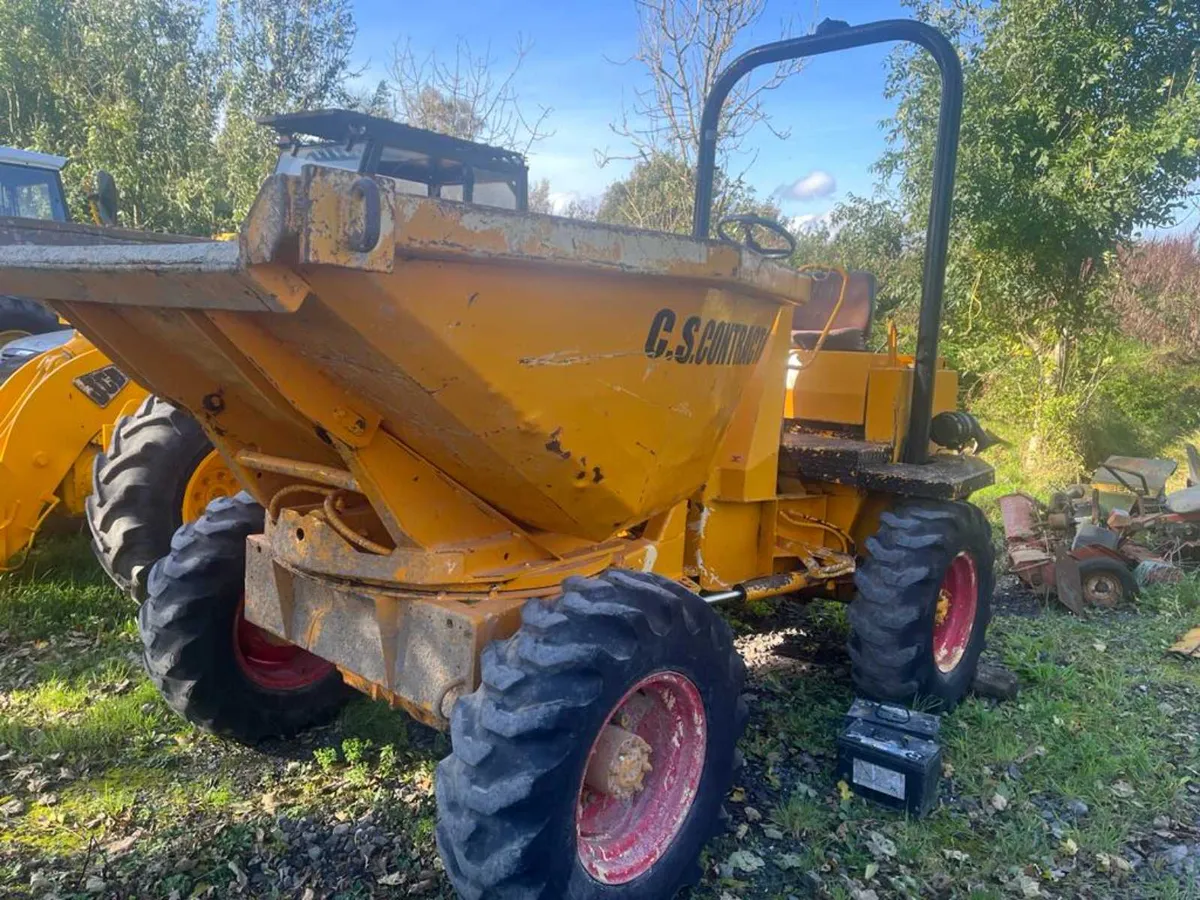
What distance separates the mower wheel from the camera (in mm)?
6078

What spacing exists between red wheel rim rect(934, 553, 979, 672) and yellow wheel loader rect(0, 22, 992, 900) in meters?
0.45

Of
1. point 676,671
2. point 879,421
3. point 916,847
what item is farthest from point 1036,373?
point 676,671

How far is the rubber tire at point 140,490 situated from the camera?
3939mm

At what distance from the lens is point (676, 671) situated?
2.32 m

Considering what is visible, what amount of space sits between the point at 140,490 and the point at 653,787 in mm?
2793

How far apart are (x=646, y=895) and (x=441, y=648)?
2.76 ft

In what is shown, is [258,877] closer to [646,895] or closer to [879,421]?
[646,895]

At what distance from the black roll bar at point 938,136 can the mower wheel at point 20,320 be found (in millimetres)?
5070

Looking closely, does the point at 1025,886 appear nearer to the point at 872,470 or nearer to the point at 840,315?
the point at 872,470

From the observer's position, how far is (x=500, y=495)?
2.32 meters

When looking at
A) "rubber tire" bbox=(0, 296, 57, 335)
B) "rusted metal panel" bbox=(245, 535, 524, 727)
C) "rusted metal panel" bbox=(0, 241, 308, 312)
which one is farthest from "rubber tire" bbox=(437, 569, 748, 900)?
"rubber tire" bbox=(0, 296, 57, 335)

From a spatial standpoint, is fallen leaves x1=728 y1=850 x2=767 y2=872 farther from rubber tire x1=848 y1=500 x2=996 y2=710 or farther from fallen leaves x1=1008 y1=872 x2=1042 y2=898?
rubber tire x1=848 y1=500 x2=996 y2=710

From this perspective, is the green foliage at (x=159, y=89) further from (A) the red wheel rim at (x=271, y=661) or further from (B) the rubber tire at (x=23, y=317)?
(A) the red wheel rim at (x=271, y=661)

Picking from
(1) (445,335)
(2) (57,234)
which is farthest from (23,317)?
(1) (445,335)
